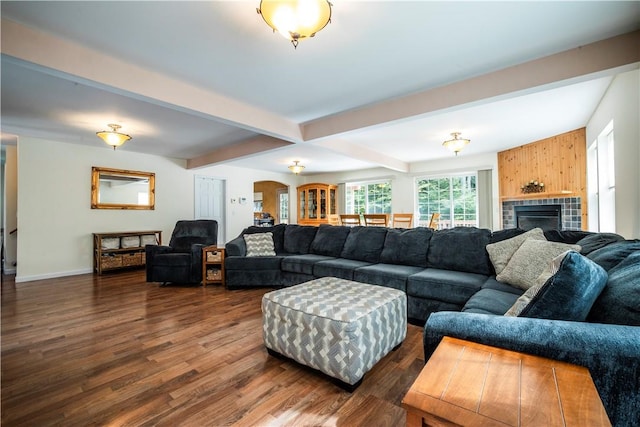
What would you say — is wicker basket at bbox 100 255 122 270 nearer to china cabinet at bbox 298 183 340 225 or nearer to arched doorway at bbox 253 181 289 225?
arched doorway at bbox 253 181 289 225

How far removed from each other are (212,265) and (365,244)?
2304mm

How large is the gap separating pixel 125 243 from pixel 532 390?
6.16 metres

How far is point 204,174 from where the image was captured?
670 cm

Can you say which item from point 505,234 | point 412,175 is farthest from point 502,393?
point 412,175

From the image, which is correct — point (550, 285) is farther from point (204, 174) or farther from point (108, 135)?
point (204, 174)

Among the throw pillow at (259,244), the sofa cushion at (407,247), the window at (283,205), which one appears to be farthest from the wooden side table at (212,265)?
the window at (283,205)

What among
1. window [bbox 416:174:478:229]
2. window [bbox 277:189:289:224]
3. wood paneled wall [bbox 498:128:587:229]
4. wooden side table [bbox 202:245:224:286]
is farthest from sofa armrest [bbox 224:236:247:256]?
wood paneled wall [bbox 498:128:587:229]

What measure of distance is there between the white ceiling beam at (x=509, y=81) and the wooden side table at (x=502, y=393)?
2.49 meters

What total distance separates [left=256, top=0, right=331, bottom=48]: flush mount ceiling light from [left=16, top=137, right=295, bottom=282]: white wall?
17.2 feet

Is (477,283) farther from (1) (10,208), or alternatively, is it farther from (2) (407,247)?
(1) (10,208)

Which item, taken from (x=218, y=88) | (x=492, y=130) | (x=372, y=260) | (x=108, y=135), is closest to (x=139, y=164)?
(x=108, y=135)

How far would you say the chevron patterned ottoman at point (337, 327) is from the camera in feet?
5.35

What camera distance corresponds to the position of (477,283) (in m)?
2.38

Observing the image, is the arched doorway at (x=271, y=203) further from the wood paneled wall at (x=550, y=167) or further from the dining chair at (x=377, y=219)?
the wood paneled wall at (x=550, y=167)
